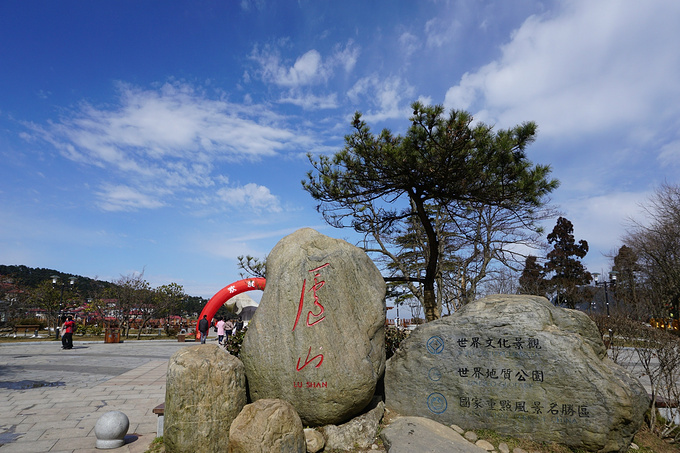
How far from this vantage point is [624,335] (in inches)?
301

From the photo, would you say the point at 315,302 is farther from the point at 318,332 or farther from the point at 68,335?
the point at 68,335

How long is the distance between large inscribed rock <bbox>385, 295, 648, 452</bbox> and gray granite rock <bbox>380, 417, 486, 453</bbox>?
0.32 m

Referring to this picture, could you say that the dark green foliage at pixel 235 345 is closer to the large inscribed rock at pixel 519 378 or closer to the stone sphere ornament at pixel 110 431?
the stone sphere ornament at pixel 110 431

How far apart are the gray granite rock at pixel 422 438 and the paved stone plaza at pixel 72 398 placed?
10.7ft

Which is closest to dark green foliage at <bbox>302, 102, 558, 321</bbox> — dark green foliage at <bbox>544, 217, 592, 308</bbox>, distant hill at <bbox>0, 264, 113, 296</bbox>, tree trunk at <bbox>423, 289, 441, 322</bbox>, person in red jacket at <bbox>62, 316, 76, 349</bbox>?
tree trunk at <bbox>423, 289, 441, 322</bbox>

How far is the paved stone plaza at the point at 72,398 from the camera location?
5.59 metres

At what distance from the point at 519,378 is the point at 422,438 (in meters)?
1.56

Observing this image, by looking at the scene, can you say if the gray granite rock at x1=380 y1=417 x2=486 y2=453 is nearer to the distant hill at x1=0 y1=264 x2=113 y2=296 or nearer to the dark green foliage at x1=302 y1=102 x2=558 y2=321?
the dark green foliage at x1=302 y1=102 x2=558 y2=321

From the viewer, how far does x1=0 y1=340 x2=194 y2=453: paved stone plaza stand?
18.3 feet

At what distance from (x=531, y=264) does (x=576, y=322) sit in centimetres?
2366

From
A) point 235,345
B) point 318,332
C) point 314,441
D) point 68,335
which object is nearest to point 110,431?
point 235,345

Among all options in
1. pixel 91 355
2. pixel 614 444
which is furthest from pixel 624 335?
pixel 91 355

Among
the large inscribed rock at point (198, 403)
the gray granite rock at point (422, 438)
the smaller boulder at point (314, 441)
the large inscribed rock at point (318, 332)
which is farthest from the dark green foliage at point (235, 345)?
the gray granite rock at point (422, 438)

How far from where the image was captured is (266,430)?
4309mm
